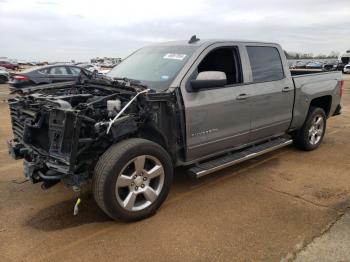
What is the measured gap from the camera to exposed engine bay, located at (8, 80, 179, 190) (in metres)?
3.53

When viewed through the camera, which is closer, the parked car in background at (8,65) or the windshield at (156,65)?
the windshield at (156,65)

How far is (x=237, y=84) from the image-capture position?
193 inches

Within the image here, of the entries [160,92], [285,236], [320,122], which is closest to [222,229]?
[285,236]

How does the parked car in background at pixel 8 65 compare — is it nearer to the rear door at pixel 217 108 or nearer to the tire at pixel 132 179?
the rear door at pixel 217 108

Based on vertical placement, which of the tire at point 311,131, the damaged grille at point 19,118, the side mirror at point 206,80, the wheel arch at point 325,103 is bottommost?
the tire at point 311,131

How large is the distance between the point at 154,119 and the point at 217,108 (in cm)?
93

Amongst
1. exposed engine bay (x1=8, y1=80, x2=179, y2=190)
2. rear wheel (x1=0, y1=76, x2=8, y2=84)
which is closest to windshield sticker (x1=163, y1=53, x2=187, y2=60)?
exposed engine bay (x1=8, y1=80, x2=179, y2=190)

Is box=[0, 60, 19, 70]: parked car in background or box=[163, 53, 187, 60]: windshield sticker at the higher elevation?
box=[0, 60, 19, 70]: parked car in background

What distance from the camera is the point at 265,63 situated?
545 cm

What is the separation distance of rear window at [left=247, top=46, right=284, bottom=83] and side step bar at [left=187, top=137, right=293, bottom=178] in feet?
3.25

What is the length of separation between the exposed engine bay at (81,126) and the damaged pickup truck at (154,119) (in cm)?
1

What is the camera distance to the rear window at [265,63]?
521cm

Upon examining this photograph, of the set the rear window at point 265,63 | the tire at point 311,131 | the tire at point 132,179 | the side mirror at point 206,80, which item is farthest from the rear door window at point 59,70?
the tire at point 132,179

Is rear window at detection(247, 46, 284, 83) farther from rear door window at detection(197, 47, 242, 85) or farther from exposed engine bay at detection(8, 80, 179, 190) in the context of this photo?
exposed engine bay at detection(8, 80, 179, 190)
